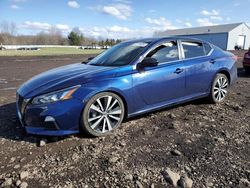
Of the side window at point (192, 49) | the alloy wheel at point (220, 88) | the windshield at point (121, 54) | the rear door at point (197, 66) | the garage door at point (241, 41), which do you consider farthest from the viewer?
the garage door at point (241, 41)

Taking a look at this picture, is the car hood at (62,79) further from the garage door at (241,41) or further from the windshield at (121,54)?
the garage door at (241,41)

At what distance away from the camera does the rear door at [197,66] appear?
5062 mm

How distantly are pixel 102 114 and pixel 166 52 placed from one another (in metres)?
1.82

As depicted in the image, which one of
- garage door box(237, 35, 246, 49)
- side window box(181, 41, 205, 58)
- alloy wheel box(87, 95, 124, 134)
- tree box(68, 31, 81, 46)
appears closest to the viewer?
alloy wheel box(87, 95, 124, 134)

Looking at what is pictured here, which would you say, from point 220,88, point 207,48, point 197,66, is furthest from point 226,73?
point 197,66

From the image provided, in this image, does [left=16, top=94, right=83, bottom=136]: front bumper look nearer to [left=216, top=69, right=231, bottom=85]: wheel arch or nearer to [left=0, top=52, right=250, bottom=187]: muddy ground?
[left=0, top=52, right=250, bottom=187]: muddy ground

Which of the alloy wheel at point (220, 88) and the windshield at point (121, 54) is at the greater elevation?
the windshield at point (121, 54)

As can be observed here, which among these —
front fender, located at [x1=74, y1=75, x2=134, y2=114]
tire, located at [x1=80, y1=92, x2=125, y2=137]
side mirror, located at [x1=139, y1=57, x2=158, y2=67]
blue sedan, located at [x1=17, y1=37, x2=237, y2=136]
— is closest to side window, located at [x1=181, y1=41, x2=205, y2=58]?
blue sedan, located at [x1=17, y1=37, x2=237, y2=136]

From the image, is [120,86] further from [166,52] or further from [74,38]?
[74,38]

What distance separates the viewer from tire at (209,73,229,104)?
18.5 ft

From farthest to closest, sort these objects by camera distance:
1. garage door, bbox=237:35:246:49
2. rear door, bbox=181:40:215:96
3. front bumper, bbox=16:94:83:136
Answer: garage door, bbox=237:35:246:49, rear door, bbox=181:40:215:96, front bumper, bbox=16:94:83:136

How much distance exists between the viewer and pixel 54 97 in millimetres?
3664

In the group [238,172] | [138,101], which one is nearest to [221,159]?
[238,172]

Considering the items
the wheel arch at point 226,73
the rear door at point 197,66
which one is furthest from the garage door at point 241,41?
the rear door at point 197,66
